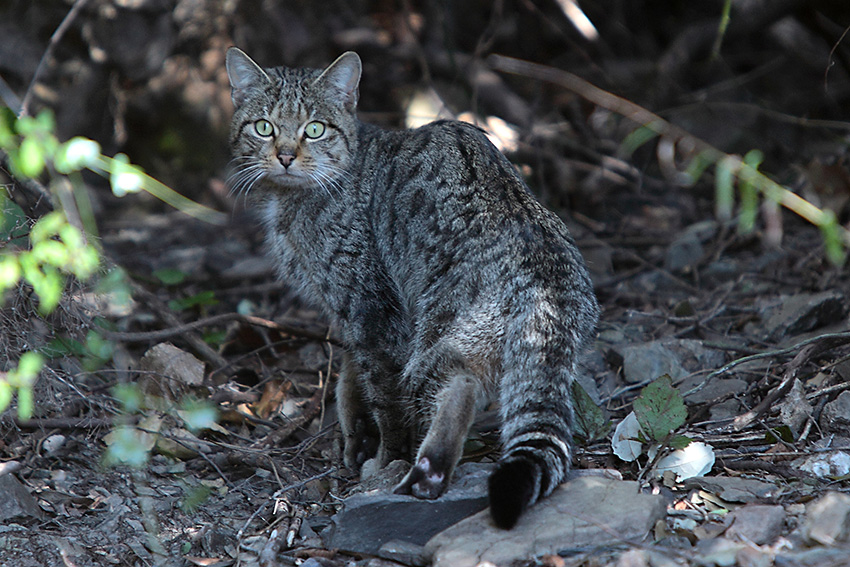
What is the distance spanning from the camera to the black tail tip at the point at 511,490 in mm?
2822

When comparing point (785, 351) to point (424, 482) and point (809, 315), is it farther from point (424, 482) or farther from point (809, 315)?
point (424, 482)

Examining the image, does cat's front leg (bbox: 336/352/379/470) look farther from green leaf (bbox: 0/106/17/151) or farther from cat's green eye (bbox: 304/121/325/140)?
green leaf (bbox: 0/106/17/151)

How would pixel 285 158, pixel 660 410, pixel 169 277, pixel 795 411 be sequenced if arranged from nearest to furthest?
pixel 660 410 → pixel 795 411 → pixel 285 158 → pixel 169 277

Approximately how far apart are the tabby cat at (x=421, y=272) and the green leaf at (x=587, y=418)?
1.10 ft

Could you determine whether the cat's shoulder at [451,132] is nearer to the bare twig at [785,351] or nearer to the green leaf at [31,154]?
the bare twig at [785,351]

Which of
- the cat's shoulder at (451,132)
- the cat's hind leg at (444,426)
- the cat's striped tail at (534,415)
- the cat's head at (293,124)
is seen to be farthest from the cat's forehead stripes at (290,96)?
the cat's striped tail at (534,415)

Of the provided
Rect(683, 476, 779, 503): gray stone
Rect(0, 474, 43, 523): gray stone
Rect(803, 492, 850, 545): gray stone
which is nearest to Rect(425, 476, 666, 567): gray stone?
Rect(683, 476, 779, 503): gray stone

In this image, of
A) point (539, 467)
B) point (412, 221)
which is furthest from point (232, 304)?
point (539, 467)

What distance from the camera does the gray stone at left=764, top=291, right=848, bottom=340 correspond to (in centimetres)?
461

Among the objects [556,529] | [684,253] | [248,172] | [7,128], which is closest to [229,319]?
[248,172]

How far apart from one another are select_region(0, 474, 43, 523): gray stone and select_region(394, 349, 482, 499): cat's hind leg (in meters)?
1.58

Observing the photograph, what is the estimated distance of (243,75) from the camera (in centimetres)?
454

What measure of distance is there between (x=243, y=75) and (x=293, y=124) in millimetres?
506

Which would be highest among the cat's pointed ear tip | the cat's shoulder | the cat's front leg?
the cat's pointed ear tip
